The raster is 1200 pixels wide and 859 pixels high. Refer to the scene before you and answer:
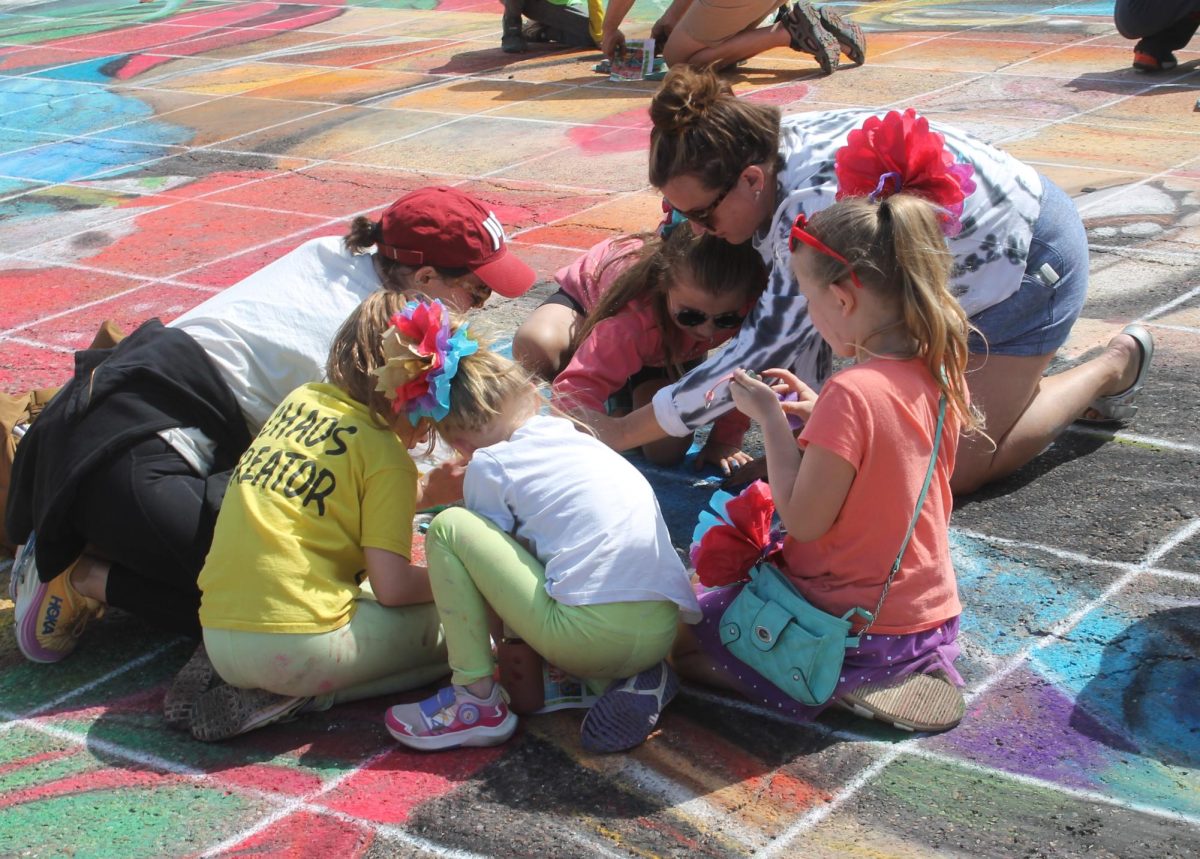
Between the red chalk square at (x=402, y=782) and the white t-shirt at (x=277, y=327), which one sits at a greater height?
the white t-shirt at (x=277, y=327)

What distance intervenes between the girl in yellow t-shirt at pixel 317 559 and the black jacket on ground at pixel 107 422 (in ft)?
1.03

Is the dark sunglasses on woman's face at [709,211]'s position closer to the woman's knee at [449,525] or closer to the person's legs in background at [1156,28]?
the woman's knee at [449,525]

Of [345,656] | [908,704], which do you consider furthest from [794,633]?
[345,656]

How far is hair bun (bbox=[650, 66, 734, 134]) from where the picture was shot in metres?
3.17

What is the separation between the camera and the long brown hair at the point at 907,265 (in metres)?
2.44

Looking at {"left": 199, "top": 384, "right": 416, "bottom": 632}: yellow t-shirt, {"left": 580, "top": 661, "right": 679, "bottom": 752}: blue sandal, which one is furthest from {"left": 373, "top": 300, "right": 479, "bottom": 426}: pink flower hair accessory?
{"left": 580, "top": 661, "right": 679, "bottom": 752}: blue sandal

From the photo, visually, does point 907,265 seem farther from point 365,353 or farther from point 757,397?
point 365,353

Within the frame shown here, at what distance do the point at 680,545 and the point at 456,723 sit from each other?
1.01 m

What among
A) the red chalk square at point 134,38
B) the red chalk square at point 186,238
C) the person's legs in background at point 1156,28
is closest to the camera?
the red chalk square at point 186,238

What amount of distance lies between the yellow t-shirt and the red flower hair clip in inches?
44.1

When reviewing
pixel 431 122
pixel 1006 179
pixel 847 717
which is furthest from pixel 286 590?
pixel 431 122

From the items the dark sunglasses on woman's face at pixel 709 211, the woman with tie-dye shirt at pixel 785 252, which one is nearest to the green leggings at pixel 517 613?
the woman with tie-dye shirt at pixel 785 252

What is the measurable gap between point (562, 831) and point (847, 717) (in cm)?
64

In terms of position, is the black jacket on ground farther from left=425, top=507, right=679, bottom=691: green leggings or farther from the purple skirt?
the purple skirt
